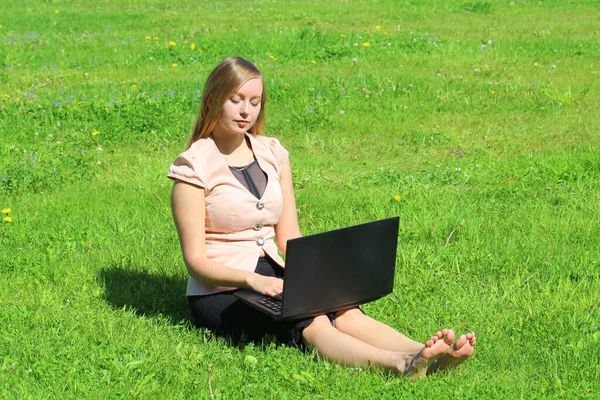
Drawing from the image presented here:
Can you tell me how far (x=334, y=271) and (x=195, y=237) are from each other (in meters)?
0.68

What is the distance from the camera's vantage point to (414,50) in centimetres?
1071

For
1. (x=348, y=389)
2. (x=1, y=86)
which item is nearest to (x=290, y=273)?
(x=348, y=389)

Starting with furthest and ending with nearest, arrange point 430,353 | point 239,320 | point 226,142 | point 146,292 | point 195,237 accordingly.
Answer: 1. point 146,292
2. point 226,142
3. point 239,320
4. point 195,237
5. point 430,353

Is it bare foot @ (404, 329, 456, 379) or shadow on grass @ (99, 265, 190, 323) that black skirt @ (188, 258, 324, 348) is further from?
bare foot @ (404, 329, 456, 379)

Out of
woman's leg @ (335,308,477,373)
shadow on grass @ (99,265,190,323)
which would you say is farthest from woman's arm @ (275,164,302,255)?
shadow on grass @ (99,265,190,323)

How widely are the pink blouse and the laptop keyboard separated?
29 cm

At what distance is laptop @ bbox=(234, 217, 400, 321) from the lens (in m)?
3.67

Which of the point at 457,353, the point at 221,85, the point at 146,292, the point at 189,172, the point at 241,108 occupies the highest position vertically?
the point at 221,85

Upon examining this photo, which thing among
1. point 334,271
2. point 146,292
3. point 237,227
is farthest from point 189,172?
point 146,292

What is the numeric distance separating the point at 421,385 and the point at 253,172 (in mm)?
1340

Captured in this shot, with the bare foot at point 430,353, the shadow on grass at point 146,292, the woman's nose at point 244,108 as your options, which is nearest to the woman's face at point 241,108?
the woman's nose at point 244,108

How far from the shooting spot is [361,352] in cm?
381

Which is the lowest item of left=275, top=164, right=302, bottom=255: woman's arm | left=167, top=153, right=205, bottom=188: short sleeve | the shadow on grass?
the shadow on grass

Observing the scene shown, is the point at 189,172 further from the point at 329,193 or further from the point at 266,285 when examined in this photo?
the point at 329,193
